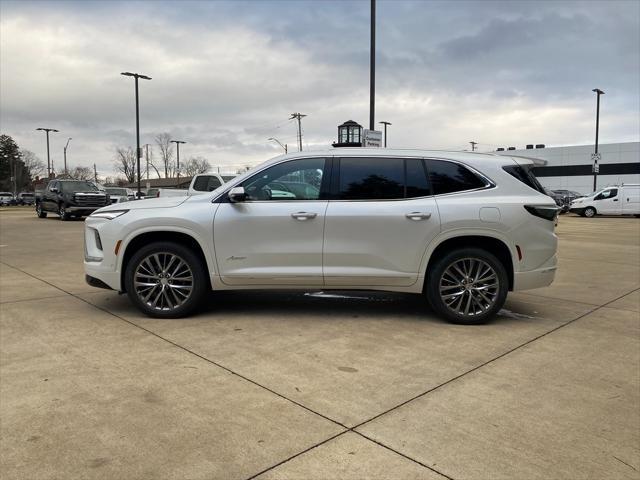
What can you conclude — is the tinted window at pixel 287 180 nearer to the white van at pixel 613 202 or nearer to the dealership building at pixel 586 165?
the white van at pixel 613 202

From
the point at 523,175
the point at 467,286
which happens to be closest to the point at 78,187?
the point at 467,286

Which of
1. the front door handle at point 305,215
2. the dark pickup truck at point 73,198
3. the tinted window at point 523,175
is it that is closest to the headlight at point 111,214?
the front door handle at point 305,215

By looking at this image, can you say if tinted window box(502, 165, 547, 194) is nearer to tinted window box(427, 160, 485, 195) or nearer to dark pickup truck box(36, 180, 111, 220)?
tinted window box(427, 160, 485, 195)

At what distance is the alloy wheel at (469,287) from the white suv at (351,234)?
0.4 inches

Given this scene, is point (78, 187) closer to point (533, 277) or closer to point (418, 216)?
point (418, 216)

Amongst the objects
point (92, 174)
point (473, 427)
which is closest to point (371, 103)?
point (473, 427)

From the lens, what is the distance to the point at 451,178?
5449 millimetres

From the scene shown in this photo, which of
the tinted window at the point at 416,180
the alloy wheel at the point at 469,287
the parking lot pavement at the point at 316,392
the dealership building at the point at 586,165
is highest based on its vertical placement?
the dealership building at the point at 586,165

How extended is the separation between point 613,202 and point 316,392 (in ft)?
105

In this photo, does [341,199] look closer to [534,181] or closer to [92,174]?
[534,181]

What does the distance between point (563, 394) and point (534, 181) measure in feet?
8.48

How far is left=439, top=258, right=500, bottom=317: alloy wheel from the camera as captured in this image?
5.32 metres

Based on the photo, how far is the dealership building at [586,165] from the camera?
5872 centimetres

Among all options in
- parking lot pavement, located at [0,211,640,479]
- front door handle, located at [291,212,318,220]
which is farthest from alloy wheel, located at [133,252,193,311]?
front door handle, located at [291,212,318,220]
